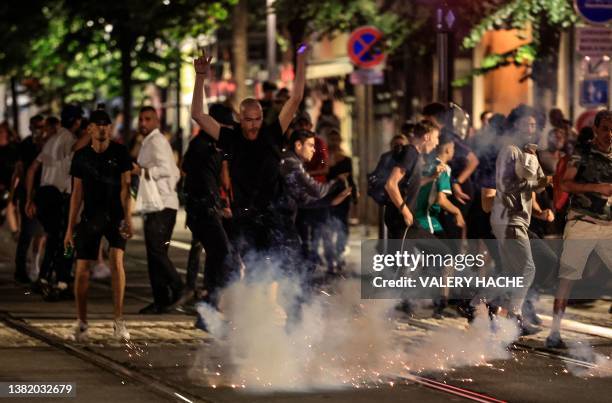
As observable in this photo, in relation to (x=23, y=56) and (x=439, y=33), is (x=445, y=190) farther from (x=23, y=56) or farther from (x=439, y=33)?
(x=23, y=56)

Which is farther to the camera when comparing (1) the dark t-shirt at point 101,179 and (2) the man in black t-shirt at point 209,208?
(2) the man in black t-shirt at point 209,208

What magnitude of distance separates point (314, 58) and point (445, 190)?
21692mm

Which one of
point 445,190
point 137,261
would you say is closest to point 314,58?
point 137,261

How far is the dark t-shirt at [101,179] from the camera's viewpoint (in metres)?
12.5

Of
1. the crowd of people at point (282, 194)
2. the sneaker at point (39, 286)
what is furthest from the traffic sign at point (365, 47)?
the sneaker at point (39, 286)

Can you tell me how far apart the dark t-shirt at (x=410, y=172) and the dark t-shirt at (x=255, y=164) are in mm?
2608

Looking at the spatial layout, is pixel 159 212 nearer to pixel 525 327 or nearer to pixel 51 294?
pixel 51 294

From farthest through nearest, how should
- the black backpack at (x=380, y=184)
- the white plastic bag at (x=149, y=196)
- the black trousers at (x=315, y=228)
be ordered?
the black trousers at (x=315, y=228), the black backpack at (x=380, y=184), the white plastic bag at (x=149, y=196)

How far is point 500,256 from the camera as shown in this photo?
13.6 meters

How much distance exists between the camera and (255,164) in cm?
1127

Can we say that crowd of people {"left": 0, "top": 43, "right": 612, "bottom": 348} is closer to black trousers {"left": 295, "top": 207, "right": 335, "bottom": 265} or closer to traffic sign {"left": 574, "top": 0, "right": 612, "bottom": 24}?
traffic sign {"left": 574, "top": 0, "right": 612, "bottom": 24}

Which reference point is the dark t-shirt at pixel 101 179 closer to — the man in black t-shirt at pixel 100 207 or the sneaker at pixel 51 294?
the man in black t-shirt at pixel 100 207

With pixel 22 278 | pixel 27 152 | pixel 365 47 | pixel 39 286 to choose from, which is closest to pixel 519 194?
pixel 39 286

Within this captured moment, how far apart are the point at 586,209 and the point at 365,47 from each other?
40.4 feet
